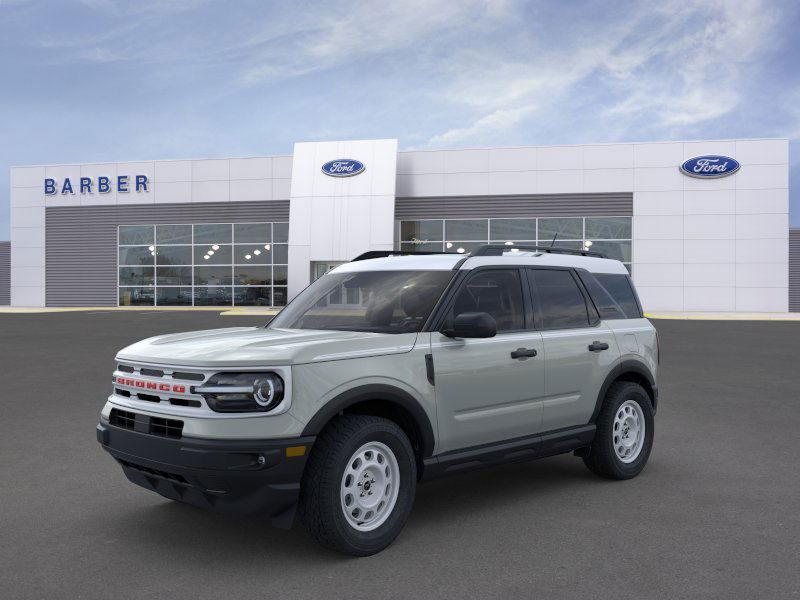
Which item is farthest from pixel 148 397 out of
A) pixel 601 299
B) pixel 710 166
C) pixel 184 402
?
pixel 710 166

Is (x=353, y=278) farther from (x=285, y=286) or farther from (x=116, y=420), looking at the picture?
(x=285, y=286)

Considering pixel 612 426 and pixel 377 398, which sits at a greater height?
pixel 377 398

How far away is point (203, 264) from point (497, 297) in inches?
1517

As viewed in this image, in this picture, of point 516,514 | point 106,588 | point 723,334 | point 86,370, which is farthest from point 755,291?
point 106,588

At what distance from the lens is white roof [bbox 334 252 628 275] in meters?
5.42

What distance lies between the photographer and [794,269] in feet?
128

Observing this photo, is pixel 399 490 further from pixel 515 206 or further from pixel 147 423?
pixel 515 206

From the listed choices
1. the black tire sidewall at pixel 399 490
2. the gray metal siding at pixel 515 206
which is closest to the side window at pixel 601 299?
the black tire sidewall at pixel 399 490

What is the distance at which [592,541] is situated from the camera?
15.3ft

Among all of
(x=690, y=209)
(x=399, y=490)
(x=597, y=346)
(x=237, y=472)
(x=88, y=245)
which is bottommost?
(x=399, y=490)

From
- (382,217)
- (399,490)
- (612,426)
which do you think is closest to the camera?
(399,490)

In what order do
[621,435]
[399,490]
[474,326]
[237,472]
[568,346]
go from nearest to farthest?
[237,472], [399,490], [474,326], [568,346], [621,435]

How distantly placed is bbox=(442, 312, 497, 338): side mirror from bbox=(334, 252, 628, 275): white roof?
67cm

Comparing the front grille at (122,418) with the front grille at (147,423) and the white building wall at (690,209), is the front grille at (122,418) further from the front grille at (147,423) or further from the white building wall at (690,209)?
the white building wall at (690,209)
